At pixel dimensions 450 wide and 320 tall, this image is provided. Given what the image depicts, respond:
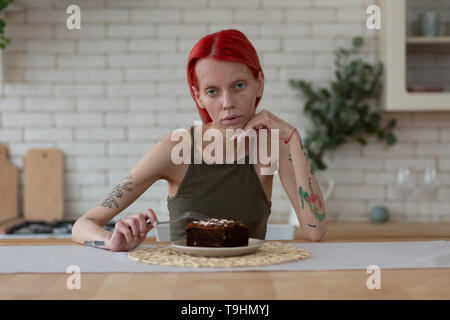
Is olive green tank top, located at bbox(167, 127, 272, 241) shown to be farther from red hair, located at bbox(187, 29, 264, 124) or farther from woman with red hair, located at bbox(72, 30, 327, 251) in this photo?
red hair, located at bbox(187, 29, 264, 124)

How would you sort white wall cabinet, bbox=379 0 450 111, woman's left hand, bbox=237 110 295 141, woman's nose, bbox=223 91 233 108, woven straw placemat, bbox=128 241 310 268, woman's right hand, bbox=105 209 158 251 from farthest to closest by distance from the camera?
white wall cabinet, bbox=379 0 450 111 < woman's left hand, bbox=237 110 295 141 < woman's nose, bbox=223 91 233 108 < woman's right hand, bbox=105 209 158 251 < woven straw placemat, bbox=128 241 310 268

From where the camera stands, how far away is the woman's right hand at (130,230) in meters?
1.38

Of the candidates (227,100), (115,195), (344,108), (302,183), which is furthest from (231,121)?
(344,108)

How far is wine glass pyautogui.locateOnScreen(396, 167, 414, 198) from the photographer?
3182mm

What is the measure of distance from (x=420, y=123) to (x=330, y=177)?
625 millimetres

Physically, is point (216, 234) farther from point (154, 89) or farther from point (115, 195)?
point (154, 89)

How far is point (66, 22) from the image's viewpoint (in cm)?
325

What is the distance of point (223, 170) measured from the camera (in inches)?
74.7

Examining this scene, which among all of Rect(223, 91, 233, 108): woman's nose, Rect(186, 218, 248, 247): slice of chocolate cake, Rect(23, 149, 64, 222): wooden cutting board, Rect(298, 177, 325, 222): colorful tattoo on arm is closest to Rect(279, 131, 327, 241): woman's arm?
Rect(298, 177, 325, 222): colorful tattoo on arm

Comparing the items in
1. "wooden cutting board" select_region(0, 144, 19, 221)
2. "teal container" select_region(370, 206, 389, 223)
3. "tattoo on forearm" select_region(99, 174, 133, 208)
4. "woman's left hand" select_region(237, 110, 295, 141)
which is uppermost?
"woman's left hand" select_region(237, 110, 295, 141)

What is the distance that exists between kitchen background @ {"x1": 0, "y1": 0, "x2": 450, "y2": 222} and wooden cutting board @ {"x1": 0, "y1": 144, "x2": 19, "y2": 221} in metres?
0.05

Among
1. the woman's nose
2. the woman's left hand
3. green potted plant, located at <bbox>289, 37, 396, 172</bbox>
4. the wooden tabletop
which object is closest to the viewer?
the wooden tabletop

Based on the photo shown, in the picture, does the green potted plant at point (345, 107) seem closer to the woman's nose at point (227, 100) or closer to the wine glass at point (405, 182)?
the wine glass at point (405, 182)
